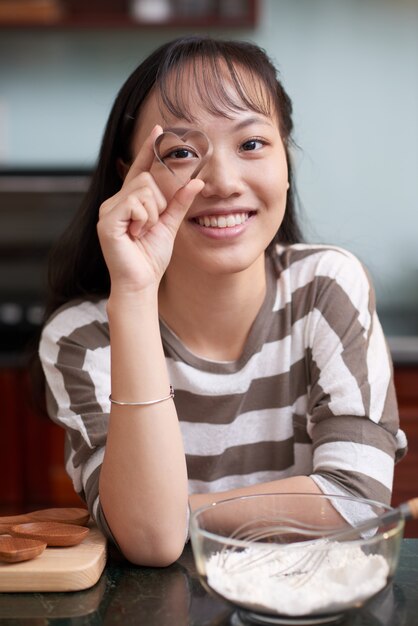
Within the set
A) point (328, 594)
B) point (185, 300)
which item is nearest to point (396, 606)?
point (328, 594)

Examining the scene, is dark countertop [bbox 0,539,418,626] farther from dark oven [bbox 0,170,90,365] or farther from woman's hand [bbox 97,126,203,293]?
dark oven [bbox 0,170,90,365]

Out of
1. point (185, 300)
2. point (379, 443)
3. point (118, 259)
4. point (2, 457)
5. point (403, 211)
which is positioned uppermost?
point (118, 259)

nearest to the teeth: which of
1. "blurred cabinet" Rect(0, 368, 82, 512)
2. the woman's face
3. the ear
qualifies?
the woman's face

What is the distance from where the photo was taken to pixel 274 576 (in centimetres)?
103

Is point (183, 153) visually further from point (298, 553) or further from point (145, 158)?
point (298, 553)

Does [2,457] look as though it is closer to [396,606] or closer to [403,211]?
[403,211]

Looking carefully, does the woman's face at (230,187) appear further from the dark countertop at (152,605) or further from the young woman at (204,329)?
the dark countertop at (152,605)

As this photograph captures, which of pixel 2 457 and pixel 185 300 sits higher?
pixel 185 300

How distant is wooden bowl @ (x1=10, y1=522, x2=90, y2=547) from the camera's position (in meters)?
1.19

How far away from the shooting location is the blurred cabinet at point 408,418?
107 inches

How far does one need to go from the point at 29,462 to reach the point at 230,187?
179 cm

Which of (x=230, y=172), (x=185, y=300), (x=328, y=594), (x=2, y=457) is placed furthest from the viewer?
(x=2, y=457)

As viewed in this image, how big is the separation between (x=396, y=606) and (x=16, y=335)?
226 centimetres

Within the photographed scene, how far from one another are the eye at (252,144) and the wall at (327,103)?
1.88 metres
